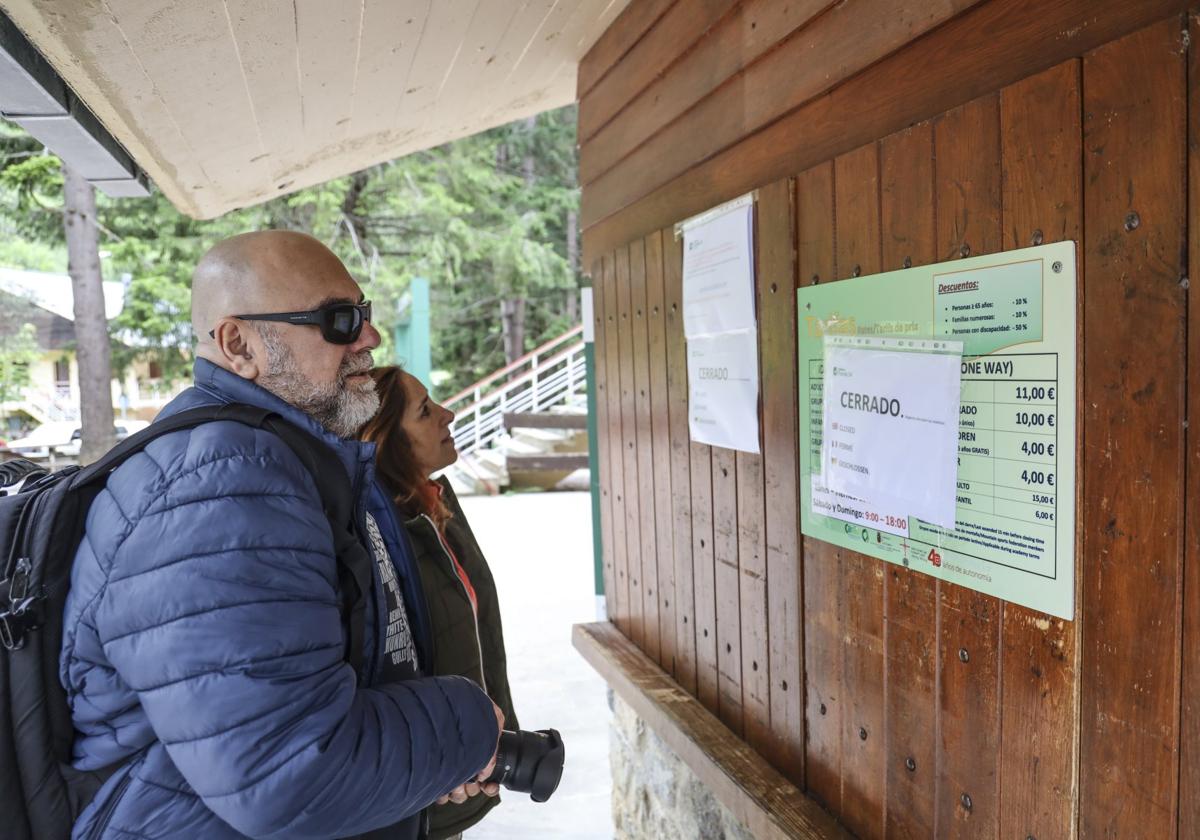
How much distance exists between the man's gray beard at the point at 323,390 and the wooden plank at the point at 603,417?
1679 millimetres

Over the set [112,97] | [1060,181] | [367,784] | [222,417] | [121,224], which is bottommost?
[367,784]

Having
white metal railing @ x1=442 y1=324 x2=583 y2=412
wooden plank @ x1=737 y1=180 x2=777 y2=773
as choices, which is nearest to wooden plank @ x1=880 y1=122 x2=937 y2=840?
wooden plank @ x1=737 y1=180 x2=777 y2=773

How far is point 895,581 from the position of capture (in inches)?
63.4

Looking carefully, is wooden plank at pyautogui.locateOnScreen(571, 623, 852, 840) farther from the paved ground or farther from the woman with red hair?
the paved ground

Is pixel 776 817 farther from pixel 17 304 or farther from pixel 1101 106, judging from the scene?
pixel 17 304

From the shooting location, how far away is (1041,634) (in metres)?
1.28

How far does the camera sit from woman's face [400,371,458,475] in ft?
8.20

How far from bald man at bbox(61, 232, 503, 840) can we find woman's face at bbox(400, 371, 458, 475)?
103cm

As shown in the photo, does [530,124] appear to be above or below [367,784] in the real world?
above

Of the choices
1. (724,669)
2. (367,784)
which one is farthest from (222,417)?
(724,669)

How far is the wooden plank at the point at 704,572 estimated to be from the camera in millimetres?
2443

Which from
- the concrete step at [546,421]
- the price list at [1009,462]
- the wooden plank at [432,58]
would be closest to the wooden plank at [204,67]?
the wooden plank at [432,58]

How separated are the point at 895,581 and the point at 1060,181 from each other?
753 millimetres

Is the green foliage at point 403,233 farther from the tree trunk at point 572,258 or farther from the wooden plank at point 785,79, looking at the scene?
the wooden plank at point 785,79
